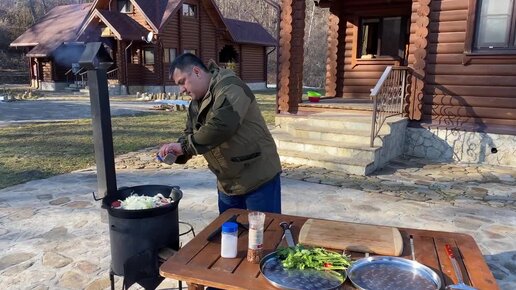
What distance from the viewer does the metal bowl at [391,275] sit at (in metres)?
1.81

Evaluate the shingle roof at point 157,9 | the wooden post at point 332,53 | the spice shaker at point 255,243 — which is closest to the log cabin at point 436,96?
the wooden post at point 332,53

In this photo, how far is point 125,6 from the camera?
2406 cm

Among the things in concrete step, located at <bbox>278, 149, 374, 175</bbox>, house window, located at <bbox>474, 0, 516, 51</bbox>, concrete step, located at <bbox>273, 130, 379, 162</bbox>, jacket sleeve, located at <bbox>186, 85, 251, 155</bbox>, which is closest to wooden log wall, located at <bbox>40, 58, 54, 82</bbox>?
concrete step, located at <bbox>273, 130, 379, 162</bbox>

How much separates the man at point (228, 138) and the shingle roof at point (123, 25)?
20085 millimetres

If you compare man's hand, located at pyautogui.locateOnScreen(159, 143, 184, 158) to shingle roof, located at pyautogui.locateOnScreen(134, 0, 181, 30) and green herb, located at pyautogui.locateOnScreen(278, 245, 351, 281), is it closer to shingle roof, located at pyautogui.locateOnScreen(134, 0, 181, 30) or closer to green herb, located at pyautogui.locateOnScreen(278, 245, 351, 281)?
green herb, located at pyautogui.locateOnScreen(278, 245, 351, 281)

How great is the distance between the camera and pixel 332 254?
2025 millimetres

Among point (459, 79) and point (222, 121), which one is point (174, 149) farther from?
point (459, 79)

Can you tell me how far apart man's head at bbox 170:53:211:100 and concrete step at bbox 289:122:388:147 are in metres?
4.91

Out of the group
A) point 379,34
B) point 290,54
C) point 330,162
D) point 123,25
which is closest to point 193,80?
point 330,162

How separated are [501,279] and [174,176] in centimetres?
465

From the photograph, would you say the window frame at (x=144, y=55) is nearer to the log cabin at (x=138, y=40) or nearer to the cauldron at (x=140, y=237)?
the log cabin at (x=138, y=40)

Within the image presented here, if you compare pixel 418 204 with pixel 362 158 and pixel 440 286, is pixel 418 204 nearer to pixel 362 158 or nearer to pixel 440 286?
pixel 362 158

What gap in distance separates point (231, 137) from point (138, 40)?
21497 mm

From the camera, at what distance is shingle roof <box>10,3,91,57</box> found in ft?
83.8
